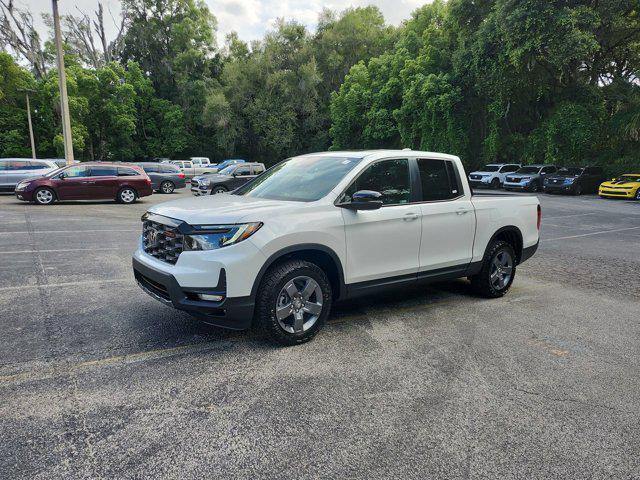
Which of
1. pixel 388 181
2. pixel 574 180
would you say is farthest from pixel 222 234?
pixel 574 180

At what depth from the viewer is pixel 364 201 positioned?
174 inches

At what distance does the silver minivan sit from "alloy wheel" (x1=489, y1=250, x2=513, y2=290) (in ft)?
62.2

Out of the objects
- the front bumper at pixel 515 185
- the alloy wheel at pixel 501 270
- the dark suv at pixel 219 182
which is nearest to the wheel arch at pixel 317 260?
the alloy wheel at pixel 501 270

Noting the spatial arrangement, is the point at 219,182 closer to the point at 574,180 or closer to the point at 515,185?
the point at 515,185

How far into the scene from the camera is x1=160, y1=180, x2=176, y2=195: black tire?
2364cm

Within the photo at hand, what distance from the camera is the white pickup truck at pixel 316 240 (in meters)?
3.96

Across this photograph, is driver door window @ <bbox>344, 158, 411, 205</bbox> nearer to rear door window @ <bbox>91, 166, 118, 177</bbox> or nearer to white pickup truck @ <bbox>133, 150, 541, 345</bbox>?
white pickup truck @ <bbox>133, 150, 541, 345</bbox>

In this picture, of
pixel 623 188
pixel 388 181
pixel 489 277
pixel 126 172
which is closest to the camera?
pixel 388 181

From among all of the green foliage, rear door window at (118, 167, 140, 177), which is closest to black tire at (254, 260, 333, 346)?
rear door window at (118, 167, 140, 177)

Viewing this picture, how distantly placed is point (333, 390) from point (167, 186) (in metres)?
Result: 22.0

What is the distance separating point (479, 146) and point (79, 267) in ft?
107

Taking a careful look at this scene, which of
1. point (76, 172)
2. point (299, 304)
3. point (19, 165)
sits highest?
point (19, 165)

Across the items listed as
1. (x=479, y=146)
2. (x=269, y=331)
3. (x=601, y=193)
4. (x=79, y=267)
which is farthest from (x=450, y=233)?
(x=479, y=146)

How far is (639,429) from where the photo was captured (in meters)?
3.08
